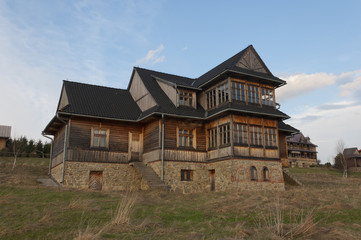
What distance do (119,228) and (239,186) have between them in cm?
1281

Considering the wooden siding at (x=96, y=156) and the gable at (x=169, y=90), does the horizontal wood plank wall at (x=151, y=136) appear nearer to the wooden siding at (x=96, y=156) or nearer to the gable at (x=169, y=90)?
the wooden siding at (x=96, y=156)

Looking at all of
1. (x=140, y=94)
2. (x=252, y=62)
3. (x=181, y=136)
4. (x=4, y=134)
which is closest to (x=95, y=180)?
(x=181, y=136)

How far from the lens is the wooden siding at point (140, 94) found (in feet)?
79.6

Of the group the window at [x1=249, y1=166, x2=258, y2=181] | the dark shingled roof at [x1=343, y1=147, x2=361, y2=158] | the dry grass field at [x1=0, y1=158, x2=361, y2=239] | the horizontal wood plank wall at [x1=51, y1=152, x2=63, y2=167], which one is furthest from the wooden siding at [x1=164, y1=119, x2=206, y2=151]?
the dark shingled roof at [x1=343, y1=147, x2=361, y2=158]

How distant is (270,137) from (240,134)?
108 inches

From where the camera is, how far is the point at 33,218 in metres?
9.92

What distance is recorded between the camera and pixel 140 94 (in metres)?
26.1

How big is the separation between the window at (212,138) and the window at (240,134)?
206cm

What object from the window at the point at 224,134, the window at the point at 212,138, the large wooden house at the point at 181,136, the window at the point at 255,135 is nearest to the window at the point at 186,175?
the large wooden house at the point at 181,136

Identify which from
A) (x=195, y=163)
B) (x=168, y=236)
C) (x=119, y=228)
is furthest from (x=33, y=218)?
(x=195, y=163)

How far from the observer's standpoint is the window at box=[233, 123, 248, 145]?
842 inches

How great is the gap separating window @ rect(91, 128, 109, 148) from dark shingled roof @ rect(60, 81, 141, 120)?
4.35 ft

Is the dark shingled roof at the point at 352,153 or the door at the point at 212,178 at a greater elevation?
the dark shingled roof at the point at 352,153

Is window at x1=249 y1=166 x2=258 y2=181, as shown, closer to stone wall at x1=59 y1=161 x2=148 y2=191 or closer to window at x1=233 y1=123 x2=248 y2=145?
window at x1=233 y1=123 x2=248 y2=145
